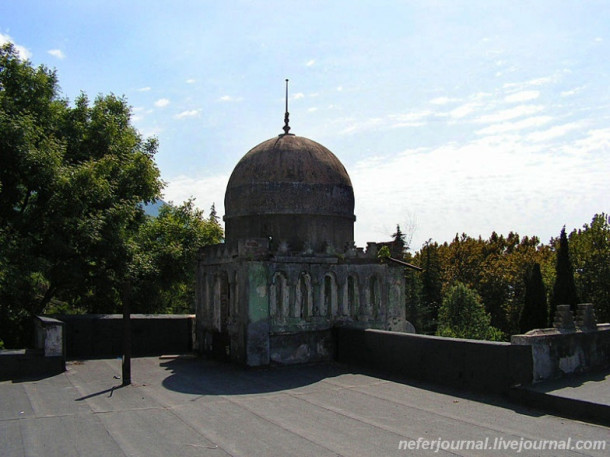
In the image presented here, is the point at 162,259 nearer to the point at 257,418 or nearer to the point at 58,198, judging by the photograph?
the point at 58,198

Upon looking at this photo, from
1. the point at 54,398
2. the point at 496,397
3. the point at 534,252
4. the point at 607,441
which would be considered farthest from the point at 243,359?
the point at 534,252

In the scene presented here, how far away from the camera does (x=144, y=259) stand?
70.7 feet

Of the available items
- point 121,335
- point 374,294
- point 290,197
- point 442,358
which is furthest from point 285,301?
point 121,335

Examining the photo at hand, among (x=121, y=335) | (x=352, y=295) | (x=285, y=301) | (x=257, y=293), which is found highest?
(x=257, y=293)

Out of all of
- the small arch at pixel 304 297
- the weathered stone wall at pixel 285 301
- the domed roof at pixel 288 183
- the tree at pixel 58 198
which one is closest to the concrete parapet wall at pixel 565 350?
the weathered stone wall at pixel 285 301

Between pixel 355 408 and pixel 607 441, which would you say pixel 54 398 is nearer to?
pixel 355 408

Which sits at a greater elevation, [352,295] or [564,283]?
[564,283]

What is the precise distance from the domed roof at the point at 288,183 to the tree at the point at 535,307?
24.9 m

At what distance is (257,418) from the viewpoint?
343 inches

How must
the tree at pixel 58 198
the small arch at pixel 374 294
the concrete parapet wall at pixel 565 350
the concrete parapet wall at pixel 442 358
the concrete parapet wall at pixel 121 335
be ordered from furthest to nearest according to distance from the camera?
the tree at pixel 58 198 → the concrete parapet wall at pixel 121 335 → the small arch at pixel 374 294 → the concrete parapet wall at pixel 565 350 → the concrete parapet wall at pixel 442 358

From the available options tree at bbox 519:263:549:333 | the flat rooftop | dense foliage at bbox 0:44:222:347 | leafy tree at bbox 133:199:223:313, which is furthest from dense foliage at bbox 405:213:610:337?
the flat rooftop

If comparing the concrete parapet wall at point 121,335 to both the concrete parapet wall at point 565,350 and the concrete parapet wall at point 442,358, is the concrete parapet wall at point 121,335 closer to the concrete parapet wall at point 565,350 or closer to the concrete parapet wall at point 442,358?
the concrete parapet wall at point 442,358

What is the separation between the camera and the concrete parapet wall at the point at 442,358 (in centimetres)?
973

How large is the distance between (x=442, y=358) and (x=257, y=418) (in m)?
4.32
